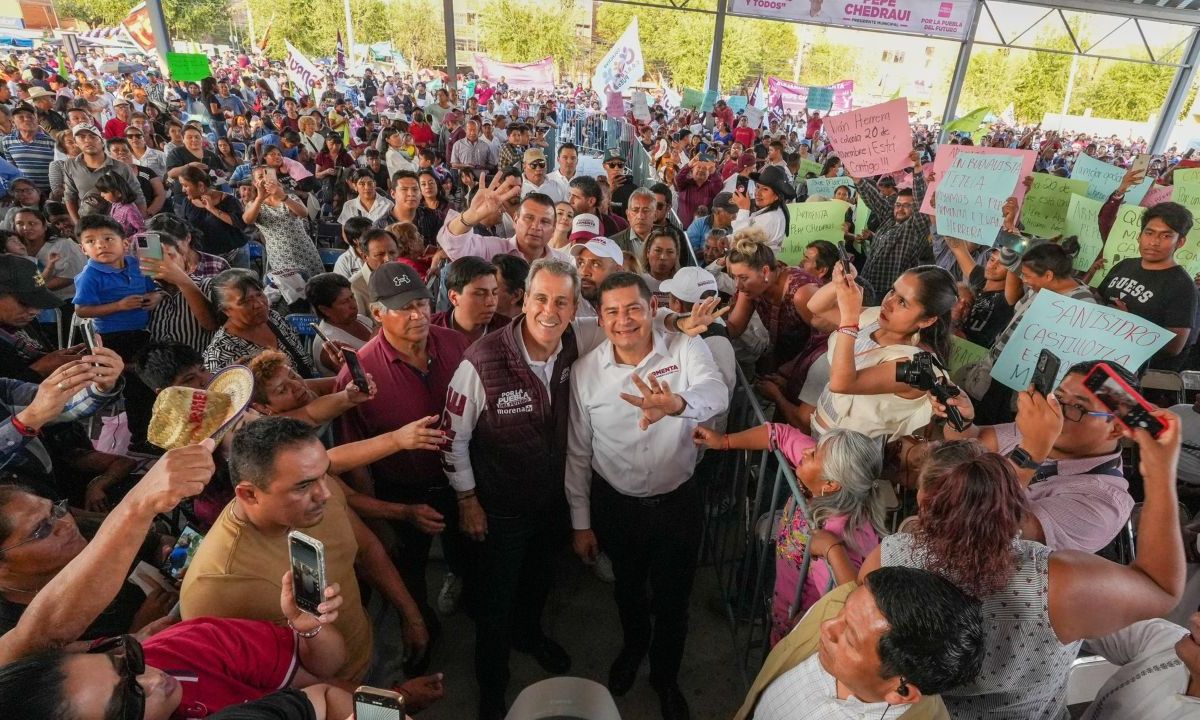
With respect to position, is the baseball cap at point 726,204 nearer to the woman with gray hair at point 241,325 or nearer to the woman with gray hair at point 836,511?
the woman with gray hair at point 836,511

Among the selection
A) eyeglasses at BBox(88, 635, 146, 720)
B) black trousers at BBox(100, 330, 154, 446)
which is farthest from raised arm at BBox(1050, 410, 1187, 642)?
black trousers at BBox(100, 330, 154, 446)

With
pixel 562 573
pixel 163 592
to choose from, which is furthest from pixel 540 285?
pixel 562 573

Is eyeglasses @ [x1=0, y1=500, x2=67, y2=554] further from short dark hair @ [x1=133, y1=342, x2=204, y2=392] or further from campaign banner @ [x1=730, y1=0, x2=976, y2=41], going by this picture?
campaign banner @ [x1=730, y1=0, x2=976, y2=41]

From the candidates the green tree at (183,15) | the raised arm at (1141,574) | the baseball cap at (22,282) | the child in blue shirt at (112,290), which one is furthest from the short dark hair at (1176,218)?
the green tree at (183,15)

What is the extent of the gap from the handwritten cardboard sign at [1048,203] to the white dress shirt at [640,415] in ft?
16.6

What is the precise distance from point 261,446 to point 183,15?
49.4 metres

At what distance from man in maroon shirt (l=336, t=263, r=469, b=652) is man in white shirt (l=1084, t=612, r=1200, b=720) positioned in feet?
8.05

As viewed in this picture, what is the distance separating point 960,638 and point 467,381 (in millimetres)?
1883

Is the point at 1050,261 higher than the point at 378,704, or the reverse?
the point at 1050,261

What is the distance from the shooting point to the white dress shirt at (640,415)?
2.52 m

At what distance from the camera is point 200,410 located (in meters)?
1.99

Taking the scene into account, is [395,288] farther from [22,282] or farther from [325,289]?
[22,282]

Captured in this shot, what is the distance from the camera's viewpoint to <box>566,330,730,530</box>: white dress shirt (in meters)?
2.52

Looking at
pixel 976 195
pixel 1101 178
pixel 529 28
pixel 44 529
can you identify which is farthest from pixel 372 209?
pixel 529 28
